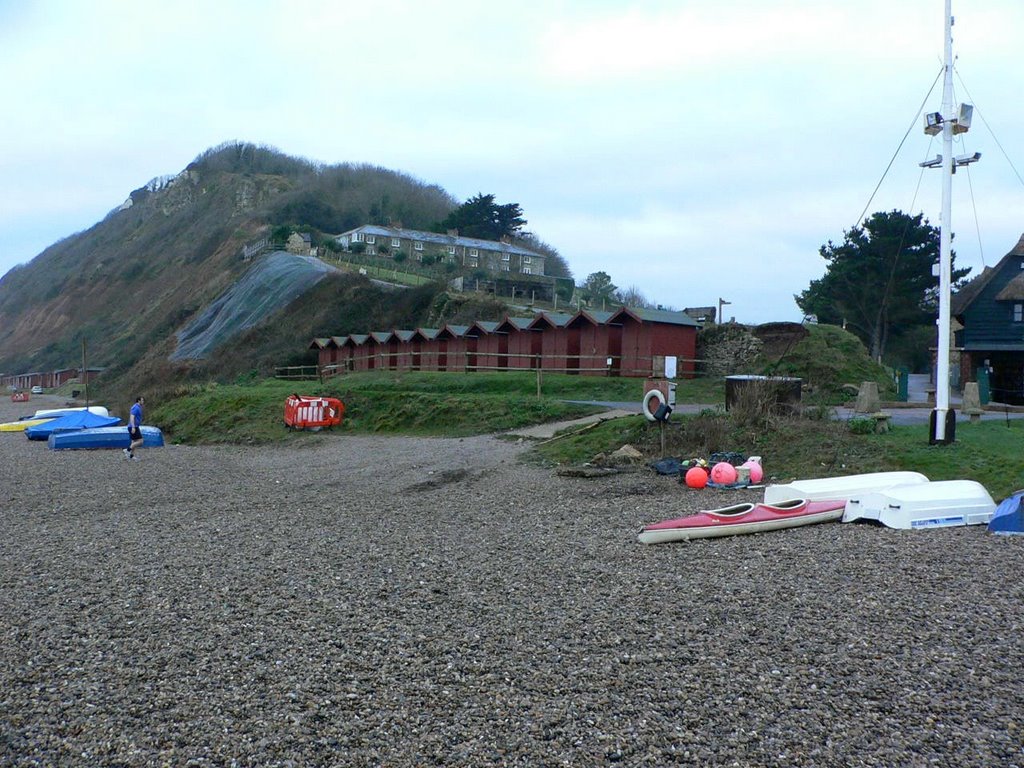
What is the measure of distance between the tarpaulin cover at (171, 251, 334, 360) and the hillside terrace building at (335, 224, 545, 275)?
31.1ft

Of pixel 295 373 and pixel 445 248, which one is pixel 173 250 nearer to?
pixel 445 248

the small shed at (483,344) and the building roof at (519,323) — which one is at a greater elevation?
the building roof at (519,323)

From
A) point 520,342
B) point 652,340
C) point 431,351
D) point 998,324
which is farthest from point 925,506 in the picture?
point 431,351

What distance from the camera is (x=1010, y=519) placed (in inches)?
414

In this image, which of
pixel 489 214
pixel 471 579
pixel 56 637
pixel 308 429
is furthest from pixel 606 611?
pixel 489 214

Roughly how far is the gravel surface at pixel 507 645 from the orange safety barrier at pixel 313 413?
15.4m

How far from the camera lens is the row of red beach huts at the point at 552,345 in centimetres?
3212

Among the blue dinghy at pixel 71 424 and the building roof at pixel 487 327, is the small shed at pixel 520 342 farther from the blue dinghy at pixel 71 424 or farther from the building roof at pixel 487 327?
the blue dinghy at pixel 71 424

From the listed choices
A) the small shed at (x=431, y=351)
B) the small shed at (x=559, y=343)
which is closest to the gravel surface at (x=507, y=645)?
the small shed at (x=559, y=343)

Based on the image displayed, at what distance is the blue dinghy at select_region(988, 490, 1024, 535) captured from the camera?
10.5m

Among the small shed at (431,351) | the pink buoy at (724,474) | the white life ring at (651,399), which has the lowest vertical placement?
the pink buoy at (724,474)

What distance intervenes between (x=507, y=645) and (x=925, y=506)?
6348mm

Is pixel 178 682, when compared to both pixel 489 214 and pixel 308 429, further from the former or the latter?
pixel 489 214

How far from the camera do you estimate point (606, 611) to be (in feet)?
25.7
